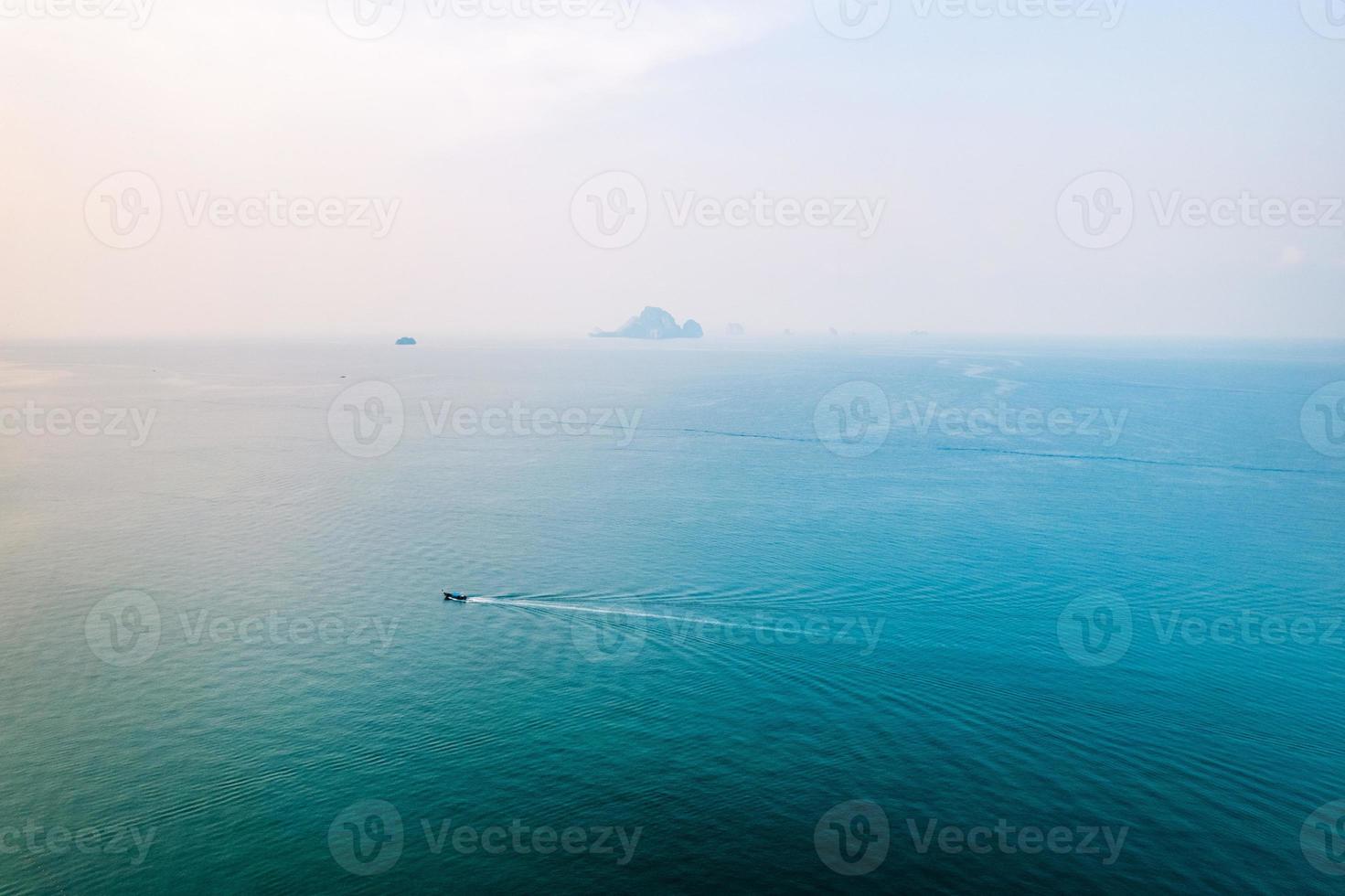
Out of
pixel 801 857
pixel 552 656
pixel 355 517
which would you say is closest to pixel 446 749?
pixel 552 656

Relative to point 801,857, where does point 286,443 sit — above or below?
above

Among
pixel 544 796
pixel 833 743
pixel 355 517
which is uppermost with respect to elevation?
pixel 355 517

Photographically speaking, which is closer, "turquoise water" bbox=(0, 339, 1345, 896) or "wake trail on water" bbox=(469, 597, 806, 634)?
"turquoise water" bbox=(0, 339, 1345, 896)

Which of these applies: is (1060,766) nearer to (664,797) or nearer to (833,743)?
(833,743)

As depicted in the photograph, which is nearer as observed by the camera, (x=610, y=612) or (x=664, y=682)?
(x=664, y=682)

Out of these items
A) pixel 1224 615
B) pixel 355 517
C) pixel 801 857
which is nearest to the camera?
pixel 801 857

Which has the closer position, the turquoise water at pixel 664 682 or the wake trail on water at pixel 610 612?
the turquoise water at pixel 664 682

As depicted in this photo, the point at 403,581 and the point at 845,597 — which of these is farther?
the point at 403,581

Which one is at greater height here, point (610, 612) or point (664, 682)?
point (610, 612)
